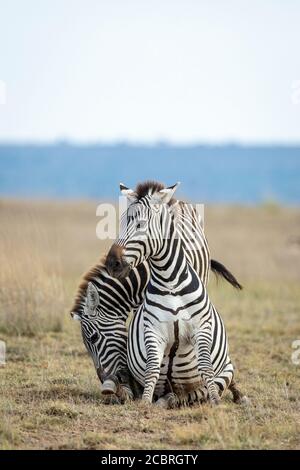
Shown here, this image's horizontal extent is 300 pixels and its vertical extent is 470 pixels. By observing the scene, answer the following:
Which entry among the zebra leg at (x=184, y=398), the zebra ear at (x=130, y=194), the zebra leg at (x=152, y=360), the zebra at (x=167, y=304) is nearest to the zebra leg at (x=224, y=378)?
the zebra at (x=167, y=304)

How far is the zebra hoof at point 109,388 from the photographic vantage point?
7.14 meters

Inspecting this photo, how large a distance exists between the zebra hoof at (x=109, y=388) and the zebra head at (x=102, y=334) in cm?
19

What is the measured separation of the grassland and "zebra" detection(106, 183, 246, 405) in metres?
0.37

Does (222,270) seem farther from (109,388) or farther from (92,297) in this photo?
(109,388)

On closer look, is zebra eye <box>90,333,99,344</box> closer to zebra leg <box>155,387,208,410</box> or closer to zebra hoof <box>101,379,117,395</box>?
zebra hoof <box>101,379,117,395</box>

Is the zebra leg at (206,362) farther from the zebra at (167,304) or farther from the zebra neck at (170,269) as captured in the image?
the zebra neck at (170,269)

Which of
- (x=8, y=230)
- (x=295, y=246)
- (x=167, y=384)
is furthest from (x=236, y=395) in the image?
(x=295, y=246)

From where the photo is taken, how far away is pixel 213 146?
489ft

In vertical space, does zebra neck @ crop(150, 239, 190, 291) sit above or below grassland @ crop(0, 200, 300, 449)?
above

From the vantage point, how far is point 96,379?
27.2 ft

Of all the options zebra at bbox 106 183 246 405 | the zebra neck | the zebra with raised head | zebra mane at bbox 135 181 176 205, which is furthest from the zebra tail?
zebra mane at bbox 135 181 176 205

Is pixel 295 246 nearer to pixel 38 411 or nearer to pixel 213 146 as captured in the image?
pixel 38 411

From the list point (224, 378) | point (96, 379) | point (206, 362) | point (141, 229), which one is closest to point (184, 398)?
point (224, 378)

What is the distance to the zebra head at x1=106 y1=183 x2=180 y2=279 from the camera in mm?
6520
